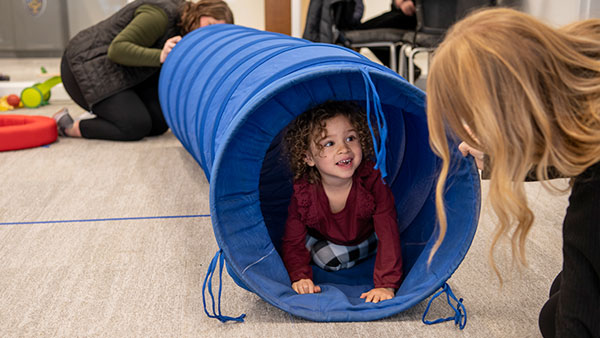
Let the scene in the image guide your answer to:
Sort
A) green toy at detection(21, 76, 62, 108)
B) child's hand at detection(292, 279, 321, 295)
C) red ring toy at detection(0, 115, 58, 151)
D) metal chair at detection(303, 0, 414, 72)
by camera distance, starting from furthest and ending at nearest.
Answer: green toy at detection(21, 76, 62, 108) < metal chair at detection(303, 0, 414, 72) < red ring toy at detection(0, 115, 58, 151) < child's hand at detection(292, 279, 321, 295)

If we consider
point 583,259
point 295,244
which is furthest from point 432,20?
point 583,259

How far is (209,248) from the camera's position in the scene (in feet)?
5.78

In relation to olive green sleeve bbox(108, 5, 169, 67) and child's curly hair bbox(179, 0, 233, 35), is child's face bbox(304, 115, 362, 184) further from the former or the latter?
olive green sleeve bbox(108, 5, 169, 67)


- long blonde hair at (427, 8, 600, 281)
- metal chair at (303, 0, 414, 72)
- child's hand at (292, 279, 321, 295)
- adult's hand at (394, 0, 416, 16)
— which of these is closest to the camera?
long blonde hair at (427, 8, 600, 281)

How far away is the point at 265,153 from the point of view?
1.47 metres

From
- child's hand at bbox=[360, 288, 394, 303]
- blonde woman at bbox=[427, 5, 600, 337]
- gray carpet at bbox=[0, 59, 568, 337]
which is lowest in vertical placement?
gray carpet at bbox=[0, 59, 568, 337]

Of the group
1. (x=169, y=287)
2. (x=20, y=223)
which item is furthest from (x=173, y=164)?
(x=169, y=287)

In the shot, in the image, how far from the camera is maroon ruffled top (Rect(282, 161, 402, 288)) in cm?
152

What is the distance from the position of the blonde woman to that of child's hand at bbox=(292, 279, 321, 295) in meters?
0.56

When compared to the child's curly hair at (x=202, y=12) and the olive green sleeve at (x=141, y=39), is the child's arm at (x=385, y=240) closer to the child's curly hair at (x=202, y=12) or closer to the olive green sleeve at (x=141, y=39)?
the child's curly hair at (x=202, y=12)

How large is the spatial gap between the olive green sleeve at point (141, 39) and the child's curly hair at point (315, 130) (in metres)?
1.48

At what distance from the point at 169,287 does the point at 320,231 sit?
0.41 metres

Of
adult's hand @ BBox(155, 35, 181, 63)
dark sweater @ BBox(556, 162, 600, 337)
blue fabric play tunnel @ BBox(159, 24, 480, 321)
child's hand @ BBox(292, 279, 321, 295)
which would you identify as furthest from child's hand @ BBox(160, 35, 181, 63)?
dark sweater @ BBox(556, 162, 600, 337)

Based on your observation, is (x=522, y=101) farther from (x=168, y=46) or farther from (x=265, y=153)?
(x=168, y=46)
